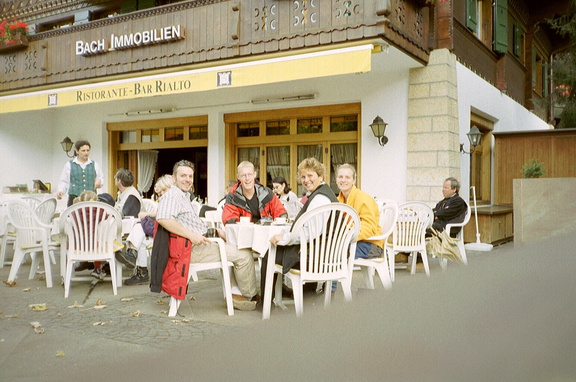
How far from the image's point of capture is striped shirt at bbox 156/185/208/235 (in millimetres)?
4383

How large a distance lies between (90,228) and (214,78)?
4777mm

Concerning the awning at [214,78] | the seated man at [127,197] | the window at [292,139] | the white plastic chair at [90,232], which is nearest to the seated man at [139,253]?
the seated man at [127,197]

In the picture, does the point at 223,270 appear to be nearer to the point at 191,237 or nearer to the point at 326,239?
the point at 191,237

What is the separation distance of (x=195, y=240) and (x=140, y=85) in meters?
6.49

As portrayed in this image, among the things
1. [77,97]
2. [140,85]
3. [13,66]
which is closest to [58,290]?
[140,85]

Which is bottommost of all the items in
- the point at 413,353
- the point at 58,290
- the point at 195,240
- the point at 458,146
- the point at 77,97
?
the point at 58,290

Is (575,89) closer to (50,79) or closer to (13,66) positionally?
(50,79)

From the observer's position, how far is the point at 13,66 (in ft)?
40.8

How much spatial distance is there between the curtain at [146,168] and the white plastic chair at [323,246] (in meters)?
10.8

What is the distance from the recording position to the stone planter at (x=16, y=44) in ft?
39.4

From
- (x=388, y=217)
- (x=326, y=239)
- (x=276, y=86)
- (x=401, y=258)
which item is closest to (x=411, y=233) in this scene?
(x=388, y=217)

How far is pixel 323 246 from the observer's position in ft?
13.3

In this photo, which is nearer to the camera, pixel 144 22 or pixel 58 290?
pixel 58 290

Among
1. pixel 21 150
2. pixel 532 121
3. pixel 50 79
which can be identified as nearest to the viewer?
pixel 50 79
